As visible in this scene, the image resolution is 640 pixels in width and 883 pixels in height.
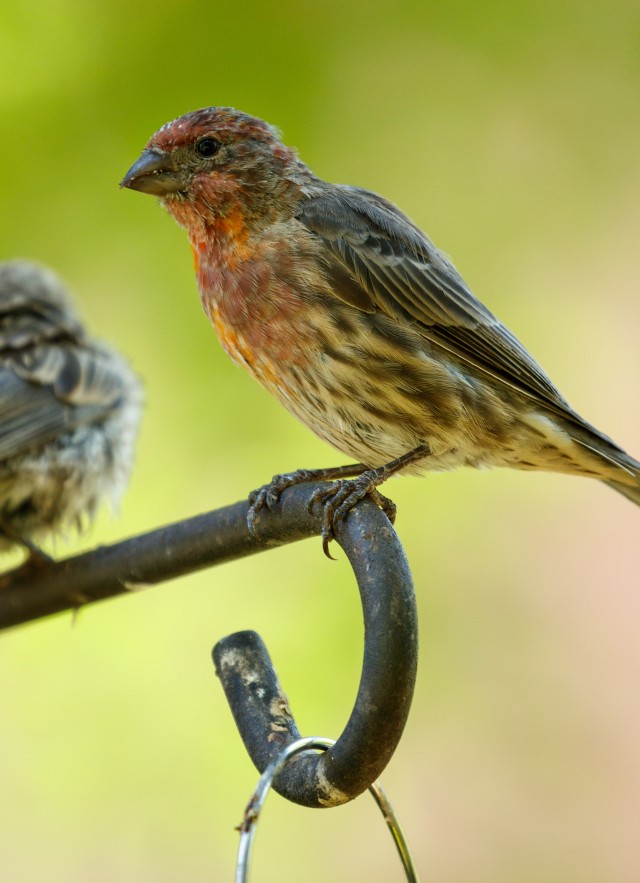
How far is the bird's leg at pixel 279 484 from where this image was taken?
2.97 metres

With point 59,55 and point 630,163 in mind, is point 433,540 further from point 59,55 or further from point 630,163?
point 59,55

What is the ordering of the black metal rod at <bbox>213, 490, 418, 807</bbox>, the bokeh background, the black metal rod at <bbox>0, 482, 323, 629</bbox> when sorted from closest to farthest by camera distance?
the black metal rod at <bbox>213, 490, 418, 807</bbox> → the black metal rod at <bbox>0, 482, 323, 629</bbox> → the bokeh background

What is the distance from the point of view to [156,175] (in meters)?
3.84

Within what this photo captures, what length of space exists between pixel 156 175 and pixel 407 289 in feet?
2.64

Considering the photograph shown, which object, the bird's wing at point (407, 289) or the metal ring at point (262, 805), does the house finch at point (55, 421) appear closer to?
the bird's wing at point (407, 289)

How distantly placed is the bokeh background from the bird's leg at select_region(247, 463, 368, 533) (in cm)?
138

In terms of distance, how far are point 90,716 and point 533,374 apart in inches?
94.3

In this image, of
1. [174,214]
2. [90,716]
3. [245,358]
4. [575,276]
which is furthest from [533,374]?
[90,716]

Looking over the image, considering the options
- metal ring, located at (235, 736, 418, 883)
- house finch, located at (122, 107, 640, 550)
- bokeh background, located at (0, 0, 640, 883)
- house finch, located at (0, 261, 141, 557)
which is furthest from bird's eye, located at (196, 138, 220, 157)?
metal ring, located at (235, 736, 418, 883)

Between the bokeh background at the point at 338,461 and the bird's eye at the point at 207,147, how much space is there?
1.44m

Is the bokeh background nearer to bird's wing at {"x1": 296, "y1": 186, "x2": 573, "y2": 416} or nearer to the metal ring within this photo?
bird's wing at {"x1": 296, "y1": 186, "x2": 573, "y2": 416}

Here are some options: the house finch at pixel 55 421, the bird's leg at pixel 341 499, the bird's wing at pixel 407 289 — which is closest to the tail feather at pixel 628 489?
the bird's wing at pixel 407 289

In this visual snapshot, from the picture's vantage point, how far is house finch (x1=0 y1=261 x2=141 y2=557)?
4.73m

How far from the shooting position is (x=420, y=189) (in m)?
5.93
